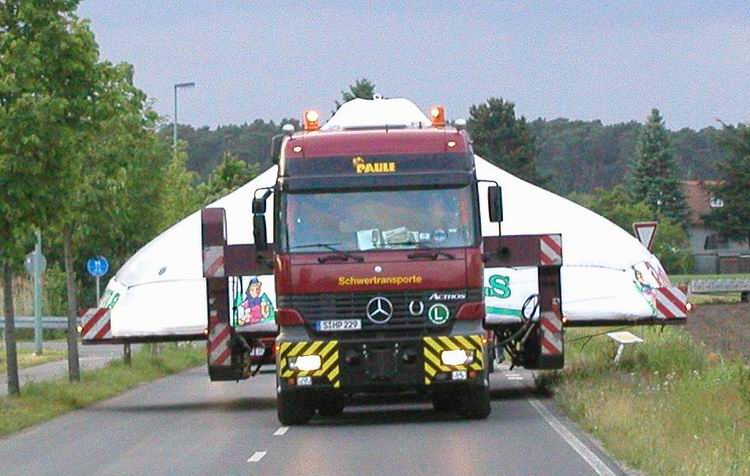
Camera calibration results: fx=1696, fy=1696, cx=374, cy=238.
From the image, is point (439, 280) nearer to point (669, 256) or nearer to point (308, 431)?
point (308, 431)

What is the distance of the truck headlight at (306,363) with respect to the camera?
20.6 metres

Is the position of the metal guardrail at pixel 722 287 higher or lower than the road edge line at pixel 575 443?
higher

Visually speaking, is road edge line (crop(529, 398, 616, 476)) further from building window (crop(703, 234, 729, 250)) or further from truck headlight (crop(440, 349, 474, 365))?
building window (crop(703, 234, 729, 250))

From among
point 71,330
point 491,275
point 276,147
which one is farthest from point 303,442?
point 71,330

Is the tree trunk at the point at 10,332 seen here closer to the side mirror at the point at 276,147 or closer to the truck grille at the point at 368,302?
the side mirror at the point at 276,147

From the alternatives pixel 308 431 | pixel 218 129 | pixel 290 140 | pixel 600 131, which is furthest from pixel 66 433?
pixel 600 131

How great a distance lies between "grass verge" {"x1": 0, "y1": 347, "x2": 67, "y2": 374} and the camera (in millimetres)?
43894

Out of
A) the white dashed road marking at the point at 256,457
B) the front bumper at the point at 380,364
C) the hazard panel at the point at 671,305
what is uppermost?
the hazard panel at the point at 671,305

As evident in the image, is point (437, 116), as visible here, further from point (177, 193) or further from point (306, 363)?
point (177, 193)

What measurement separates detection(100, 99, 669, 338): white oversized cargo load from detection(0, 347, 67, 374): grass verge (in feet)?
41.9

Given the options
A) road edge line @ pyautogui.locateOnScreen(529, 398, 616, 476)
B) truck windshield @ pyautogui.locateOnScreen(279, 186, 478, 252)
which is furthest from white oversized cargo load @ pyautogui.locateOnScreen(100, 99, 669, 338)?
truck windshield @ pyautogui.locateOnScreen(279, 186, 478, 252)

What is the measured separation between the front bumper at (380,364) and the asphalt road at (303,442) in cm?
62

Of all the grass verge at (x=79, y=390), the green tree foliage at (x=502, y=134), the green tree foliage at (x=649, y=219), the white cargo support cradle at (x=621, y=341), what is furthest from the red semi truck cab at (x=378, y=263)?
the green tree foliage at (x=502, y=134)

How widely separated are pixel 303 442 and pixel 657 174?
366 feet
